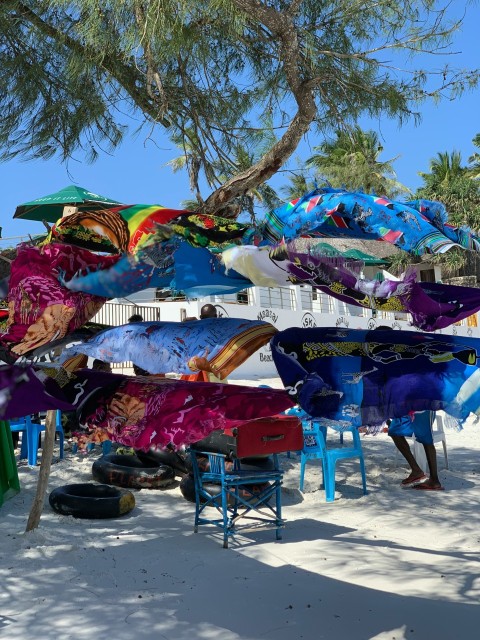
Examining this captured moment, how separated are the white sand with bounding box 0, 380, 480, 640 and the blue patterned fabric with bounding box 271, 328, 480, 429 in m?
1.44

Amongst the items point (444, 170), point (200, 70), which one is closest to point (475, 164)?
point (444, 170)

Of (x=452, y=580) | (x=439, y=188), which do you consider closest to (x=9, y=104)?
(x=452, y=580)

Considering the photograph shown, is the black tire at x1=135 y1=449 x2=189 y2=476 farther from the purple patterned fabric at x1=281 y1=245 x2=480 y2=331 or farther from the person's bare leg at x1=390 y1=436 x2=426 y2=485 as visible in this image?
the purple patterned fabric at x1=281 y1=245 x2=480 y2=331

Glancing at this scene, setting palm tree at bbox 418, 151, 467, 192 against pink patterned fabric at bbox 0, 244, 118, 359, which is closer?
pink patterned fabric at bbox 0, 244, 118, 359

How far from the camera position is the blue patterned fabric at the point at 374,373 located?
280 cm

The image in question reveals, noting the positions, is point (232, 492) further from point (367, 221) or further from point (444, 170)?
point (444, 170)

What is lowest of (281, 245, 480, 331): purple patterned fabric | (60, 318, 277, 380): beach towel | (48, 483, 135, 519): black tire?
(48, 483, 135, 519): black tire

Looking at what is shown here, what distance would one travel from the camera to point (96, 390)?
11.5 ft

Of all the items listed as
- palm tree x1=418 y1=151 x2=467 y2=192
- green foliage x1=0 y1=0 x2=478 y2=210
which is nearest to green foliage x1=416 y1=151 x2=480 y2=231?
palm tree x1=418 y1=151 x2=467 y2=192

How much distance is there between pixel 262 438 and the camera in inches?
205

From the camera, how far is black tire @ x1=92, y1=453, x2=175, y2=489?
6.81 meters

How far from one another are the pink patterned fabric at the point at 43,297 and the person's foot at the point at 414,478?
459 centimetres

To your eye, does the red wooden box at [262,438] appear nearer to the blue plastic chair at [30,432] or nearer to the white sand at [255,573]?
the white sand at [255,573]

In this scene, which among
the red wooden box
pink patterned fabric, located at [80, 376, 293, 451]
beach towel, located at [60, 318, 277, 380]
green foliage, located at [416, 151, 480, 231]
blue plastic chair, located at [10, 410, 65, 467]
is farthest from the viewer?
green foliage, located at [416, 151, 480, 231]
